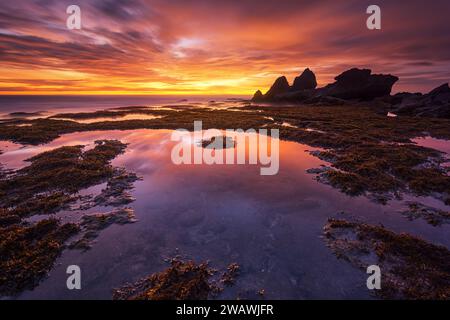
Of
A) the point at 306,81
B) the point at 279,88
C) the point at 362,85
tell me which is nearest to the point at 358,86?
the point at 362,85

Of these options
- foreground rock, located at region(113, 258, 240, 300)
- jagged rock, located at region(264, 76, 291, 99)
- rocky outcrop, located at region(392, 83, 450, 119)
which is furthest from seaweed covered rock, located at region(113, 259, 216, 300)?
jagged rock, located at region(264, 76, 291, 99)

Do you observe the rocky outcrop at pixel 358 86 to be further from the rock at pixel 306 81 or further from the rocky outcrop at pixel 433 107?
the rock at pixel 306 81

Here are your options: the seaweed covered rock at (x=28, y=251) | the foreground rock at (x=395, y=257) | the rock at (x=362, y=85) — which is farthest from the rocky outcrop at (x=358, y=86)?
the seaweed covered rock at (x=28, y=251)

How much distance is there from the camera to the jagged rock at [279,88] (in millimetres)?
148375

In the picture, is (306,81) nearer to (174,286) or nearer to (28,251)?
(174,286)

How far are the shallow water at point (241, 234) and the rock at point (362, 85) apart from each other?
Result: 98218mm

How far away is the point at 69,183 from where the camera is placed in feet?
47.3

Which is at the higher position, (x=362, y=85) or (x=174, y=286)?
(x=362, y=85)

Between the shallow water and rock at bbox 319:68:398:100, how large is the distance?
98.2 m

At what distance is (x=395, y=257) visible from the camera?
7.80 meters

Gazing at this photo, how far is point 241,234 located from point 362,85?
110357mm
